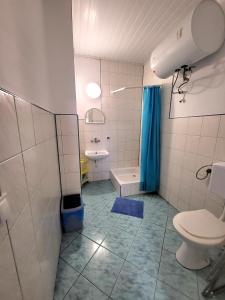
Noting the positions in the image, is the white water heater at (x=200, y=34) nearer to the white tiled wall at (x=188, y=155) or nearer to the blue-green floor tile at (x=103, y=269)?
the white tiled wall at (x=188, y=155)

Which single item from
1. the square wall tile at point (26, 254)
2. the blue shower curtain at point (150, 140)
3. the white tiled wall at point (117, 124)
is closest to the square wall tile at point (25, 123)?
the square wall tile at point (26, 254)

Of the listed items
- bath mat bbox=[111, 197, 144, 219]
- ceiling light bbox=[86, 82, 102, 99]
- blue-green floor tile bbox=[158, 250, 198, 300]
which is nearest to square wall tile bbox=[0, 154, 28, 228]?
blue-green floor tile bbox=[158, 250, 198, 300]

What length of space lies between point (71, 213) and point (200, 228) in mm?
1287

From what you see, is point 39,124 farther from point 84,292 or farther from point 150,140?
point 150,140

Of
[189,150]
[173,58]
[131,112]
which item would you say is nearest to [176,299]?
[189,150]

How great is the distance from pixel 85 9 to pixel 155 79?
1.43 m

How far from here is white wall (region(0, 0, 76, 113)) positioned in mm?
562

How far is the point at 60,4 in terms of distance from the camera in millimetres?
1358

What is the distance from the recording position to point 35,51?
0.95 meters

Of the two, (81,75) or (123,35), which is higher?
(123,35)

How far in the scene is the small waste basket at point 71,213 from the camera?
1.59m

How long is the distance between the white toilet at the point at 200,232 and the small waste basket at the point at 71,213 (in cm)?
103

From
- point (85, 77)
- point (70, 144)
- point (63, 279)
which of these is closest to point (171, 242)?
point (63, 279)

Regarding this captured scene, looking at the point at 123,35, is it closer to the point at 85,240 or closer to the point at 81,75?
the point at 81,75
